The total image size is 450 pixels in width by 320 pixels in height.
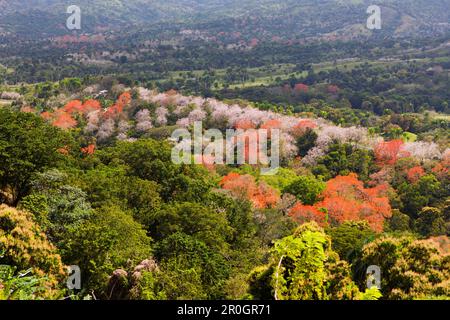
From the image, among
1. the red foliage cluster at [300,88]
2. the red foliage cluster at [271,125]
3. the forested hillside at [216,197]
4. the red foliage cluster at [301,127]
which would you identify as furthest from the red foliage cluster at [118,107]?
the red foliage cluster at [300,88]

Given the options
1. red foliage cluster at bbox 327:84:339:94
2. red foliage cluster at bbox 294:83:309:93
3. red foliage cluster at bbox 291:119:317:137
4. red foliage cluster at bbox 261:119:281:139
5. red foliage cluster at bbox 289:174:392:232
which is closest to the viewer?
red foliage cluster at bbox 289:174:392:232

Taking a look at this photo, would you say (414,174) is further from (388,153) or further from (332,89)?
(332,89)

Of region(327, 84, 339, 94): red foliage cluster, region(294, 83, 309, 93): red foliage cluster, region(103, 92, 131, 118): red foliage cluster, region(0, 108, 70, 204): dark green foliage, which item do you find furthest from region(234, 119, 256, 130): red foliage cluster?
region(327, 84, 339, 94): red foliage cluster

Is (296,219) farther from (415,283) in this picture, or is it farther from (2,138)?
(415,283)

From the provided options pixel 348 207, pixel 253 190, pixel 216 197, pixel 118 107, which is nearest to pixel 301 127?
pixel 348 207

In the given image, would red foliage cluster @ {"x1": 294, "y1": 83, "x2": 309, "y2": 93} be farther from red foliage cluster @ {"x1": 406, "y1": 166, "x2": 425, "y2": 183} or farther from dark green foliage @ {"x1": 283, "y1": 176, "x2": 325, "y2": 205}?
dark green foliage @ {"x1": 283, "y1": 176, "x2": 325, "y2": 205}

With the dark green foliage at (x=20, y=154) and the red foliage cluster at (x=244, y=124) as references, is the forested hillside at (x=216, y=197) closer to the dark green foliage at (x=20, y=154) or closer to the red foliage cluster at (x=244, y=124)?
the dark green foliage at (x=20, y=154)
